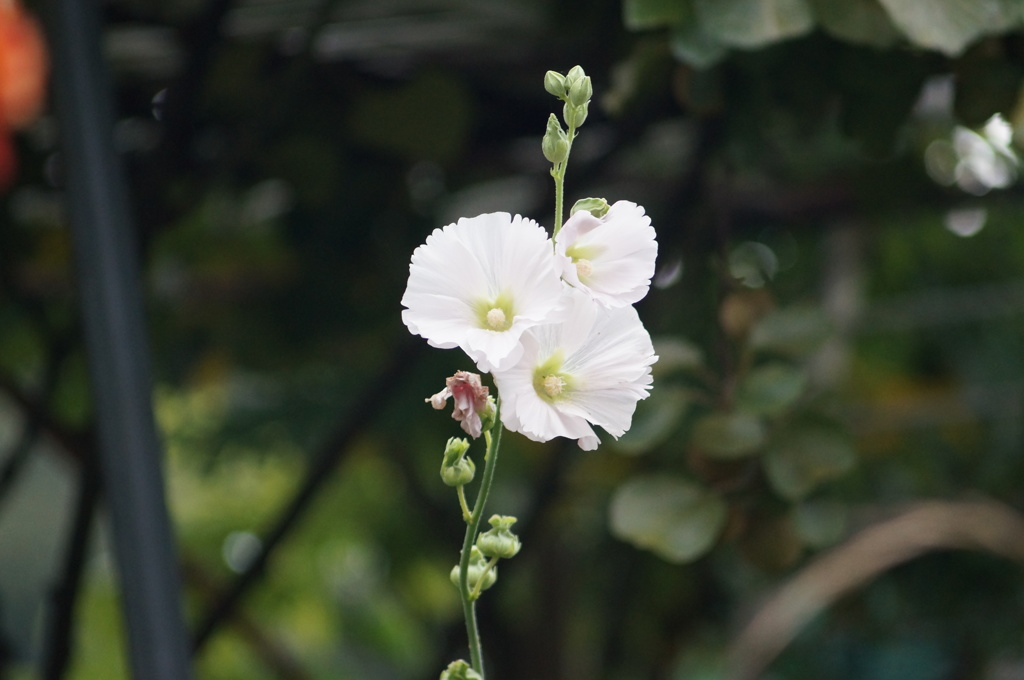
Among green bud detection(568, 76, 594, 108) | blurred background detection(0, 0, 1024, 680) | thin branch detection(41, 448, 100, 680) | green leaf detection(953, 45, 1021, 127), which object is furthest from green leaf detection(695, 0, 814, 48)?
thin branch detection(41, 448, 100, 680)

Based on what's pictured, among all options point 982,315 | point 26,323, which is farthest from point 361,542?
point 982,315

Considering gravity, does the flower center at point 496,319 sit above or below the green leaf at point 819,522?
above

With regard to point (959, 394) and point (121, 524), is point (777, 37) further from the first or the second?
point (959, 394)

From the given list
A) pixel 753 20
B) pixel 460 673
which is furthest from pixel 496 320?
pixel 753 20

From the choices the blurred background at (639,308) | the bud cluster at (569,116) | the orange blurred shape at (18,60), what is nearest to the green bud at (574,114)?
the bud cluster at (569,116)

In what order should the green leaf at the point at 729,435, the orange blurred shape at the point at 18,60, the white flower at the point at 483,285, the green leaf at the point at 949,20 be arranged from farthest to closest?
1. the orange blurred shape at the point at 18,60
2. the green leaf at the point at 729,435
3. the green leaf at the point at 949,20
4. the white flower at the point at 483,285

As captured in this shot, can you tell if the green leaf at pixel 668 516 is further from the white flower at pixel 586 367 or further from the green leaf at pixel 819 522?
the white flower at pixel 586 367

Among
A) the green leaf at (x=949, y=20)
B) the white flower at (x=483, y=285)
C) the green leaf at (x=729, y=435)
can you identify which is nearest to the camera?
Answer: the white flower at (x=483, y=285)
